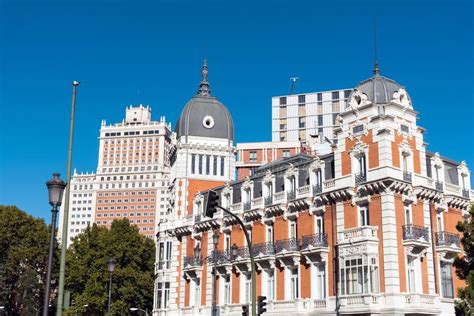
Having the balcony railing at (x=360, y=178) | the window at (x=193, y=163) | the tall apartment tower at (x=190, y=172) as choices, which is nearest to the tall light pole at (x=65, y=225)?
the balcony railing at (x=360, y=178)

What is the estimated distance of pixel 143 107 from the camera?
621ft

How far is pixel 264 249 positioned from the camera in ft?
141

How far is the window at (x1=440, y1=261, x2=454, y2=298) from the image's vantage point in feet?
122

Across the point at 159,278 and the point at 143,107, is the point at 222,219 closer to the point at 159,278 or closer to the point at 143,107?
the point at 159,278

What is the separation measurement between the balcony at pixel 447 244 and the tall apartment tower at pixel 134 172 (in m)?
132

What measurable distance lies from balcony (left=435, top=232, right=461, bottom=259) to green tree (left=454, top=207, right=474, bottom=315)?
5.22 meters

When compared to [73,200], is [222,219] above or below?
below

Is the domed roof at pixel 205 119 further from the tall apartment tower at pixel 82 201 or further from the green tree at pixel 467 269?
the tall apartment tower at pixel 82 201

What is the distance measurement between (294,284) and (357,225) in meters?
6.85

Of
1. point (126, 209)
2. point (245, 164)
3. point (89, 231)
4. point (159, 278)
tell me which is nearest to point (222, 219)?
point (159, 278)

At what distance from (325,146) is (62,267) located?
44.6 m

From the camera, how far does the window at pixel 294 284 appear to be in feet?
132

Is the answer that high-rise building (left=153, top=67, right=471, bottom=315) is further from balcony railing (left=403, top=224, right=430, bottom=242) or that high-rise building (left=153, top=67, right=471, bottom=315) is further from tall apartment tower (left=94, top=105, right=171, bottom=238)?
tall apartment tower (left=94, top=105, right=171, bottom=238)

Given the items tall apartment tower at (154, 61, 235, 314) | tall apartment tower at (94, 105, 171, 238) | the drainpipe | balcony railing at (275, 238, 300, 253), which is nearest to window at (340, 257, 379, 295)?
the drainpipe
